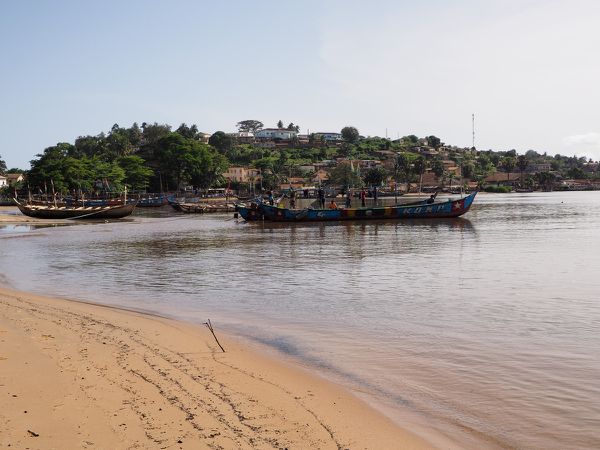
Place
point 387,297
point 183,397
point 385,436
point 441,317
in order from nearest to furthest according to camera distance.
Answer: point 385,436 → point 183,397 → point 441,317 → point 387,297

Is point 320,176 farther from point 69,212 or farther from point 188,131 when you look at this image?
point 69,212

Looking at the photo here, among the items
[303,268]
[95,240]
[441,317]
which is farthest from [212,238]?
[441,317]

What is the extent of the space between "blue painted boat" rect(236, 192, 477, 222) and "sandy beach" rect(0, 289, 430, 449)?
39.2 meters

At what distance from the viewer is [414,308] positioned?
12.7 metres

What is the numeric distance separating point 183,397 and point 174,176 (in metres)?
108

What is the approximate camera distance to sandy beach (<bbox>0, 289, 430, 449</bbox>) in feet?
17.1

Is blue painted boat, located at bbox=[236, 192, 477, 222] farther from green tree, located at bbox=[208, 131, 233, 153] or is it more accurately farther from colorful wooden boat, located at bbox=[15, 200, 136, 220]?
green tree, located at bbox=[208, 131, 233, 153]

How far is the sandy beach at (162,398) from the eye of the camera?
17.1 feet

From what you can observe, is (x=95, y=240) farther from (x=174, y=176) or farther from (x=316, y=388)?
(x=174, y=176)

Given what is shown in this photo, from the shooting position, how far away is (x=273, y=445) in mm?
5125

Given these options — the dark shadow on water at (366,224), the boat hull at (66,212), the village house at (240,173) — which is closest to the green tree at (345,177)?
the village house at (240,173)

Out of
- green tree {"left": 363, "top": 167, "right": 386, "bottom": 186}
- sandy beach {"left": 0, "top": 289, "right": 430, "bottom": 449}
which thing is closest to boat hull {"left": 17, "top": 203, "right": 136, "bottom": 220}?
sandy beach {"left": 0, "top": 289, "right": 430, "bottom": 449}

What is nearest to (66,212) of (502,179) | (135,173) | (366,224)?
(366,224)

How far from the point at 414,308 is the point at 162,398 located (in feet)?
25.3
